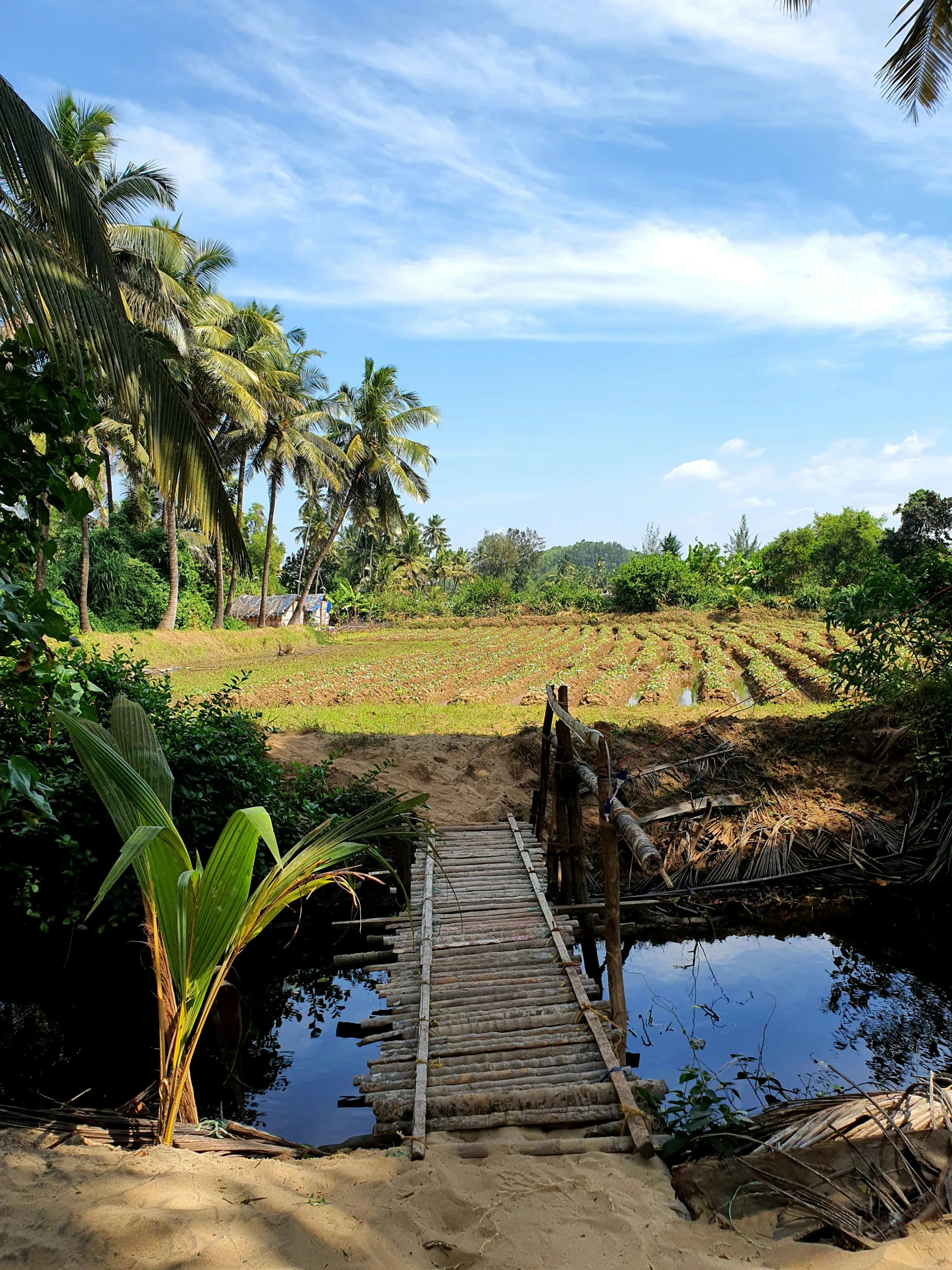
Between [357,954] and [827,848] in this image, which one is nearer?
[357,954]

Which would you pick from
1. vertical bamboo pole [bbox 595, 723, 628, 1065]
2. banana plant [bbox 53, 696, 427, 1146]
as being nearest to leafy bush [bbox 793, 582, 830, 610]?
vertical bamboo pole [bbox 595, 723, 628, 1065]

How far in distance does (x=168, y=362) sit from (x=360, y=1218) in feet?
26.9

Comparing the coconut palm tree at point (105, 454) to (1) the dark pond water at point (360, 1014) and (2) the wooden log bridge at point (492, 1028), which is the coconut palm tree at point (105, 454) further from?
(2) the wooden log bridge at point (492, 1028)

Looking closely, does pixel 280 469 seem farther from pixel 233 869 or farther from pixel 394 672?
pixel 233 869

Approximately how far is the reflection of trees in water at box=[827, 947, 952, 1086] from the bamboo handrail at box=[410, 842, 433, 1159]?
2.79 metres

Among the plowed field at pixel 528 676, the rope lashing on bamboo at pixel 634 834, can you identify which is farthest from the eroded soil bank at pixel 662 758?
the rope lashing on bamboo at pixel 634 834

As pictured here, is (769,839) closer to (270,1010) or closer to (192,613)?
(270,1010)

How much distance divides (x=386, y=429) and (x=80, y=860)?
25722 millimetres

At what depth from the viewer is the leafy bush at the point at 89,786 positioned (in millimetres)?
4262

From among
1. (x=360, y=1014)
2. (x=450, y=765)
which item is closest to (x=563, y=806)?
(x=360, y=1014)

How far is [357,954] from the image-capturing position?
5734 millimetres

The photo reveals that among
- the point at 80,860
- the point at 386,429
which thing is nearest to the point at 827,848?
the point at 80,860

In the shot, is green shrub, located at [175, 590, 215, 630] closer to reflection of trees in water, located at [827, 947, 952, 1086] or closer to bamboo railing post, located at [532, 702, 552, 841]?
bamboo railing post, located at [532, 702, 552, 841]

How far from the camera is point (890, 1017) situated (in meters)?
5.82
